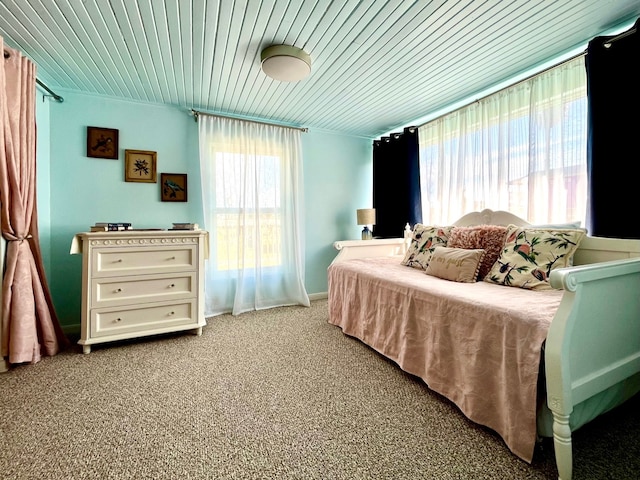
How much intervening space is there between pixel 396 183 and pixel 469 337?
2.46 metres

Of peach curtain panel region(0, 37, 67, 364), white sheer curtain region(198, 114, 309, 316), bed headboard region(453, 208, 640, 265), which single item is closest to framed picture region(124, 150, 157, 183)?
white sheer curtain region(198, 114, 309, 316)

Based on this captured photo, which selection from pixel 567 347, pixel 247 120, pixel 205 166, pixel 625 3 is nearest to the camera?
pixel 567 347

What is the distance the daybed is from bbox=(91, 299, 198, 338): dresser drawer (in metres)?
1.69

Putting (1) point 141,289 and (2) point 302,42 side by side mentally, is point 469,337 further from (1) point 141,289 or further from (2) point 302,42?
(1) point 141,289

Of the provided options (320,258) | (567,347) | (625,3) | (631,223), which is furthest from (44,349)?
(625,3)

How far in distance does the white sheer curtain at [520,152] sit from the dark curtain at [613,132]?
0.57 ft

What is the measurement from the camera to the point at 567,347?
3.32 ft

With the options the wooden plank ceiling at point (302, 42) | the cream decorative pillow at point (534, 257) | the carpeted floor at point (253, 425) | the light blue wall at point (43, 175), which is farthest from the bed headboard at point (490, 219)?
the light blue wall at point (43, 175)

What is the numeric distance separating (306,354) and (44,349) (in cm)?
194

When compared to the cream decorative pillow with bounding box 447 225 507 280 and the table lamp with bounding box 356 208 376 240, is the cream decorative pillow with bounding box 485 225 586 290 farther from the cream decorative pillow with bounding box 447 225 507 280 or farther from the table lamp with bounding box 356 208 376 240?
the table lamp with bounding box 356 208 376 240

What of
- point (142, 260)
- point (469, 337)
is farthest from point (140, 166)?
point (469, 337)

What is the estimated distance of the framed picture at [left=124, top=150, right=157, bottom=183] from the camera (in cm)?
273

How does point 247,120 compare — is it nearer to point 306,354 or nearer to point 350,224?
point 350,224

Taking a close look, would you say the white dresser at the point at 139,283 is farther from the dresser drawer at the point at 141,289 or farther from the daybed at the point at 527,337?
the daybed at the point at 527,337
